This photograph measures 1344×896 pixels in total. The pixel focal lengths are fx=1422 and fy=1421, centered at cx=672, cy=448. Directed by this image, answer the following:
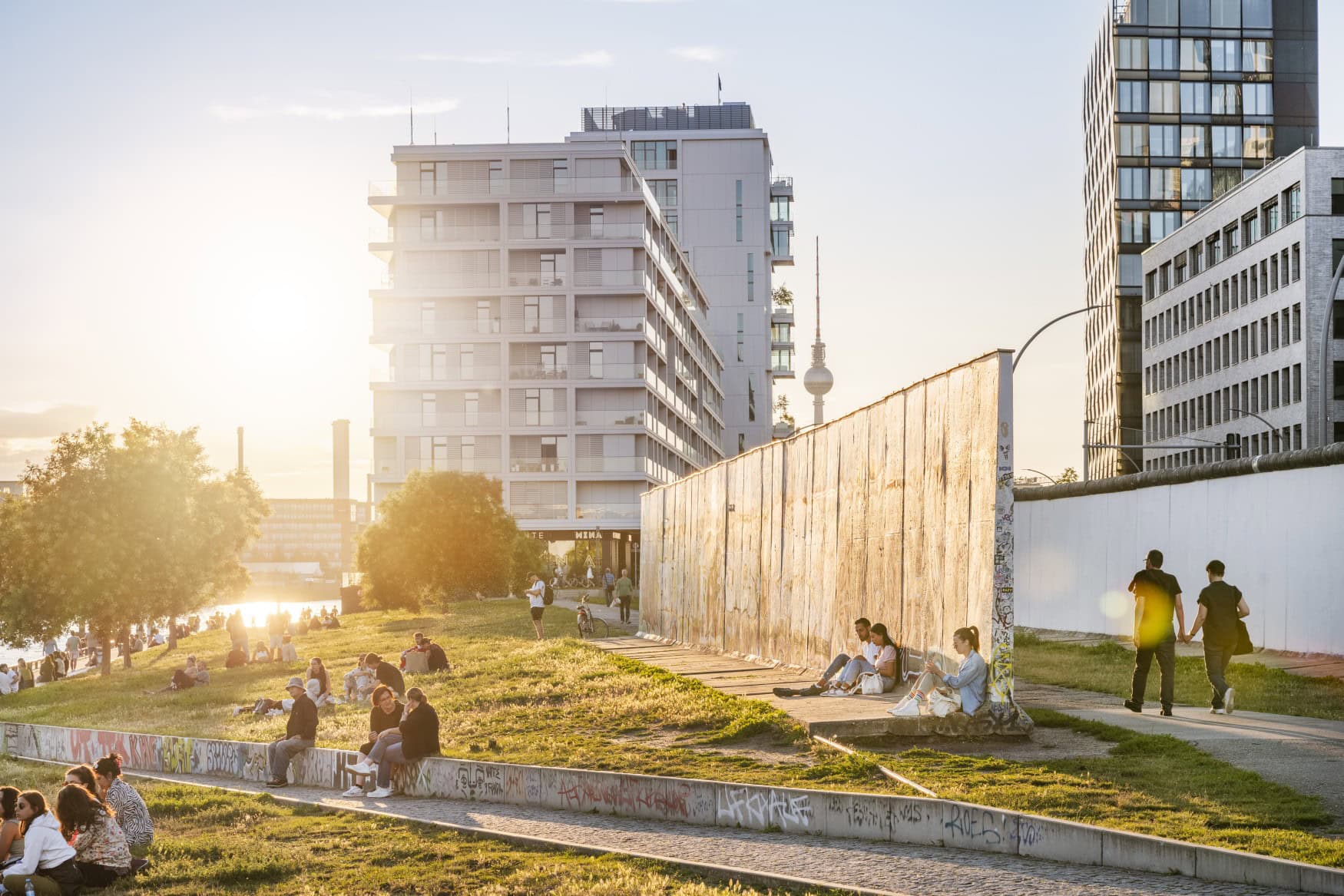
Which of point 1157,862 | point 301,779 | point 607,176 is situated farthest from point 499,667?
point 607,176

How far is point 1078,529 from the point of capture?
1272 inches

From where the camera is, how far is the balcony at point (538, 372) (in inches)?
3273

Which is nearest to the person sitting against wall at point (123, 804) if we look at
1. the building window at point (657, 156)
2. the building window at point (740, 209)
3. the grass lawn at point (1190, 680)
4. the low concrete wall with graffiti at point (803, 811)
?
the low concrete wall with graffiti at point (803, 811)

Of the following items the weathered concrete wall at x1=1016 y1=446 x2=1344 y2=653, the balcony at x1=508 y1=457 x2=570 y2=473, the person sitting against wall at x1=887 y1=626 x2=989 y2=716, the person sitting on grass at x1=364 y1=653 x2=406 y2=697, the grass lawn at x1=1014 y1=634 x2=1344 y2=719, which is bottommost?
the person sitting on grass at x1=364 y1=653 x2=406 y2=697

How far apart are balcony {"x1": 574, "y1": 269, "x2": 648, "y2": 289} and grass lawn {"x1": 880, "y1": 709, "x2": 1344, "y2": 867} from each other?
235 feet

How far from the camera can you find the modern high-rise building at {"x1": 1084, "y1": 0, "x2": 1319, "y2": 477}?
89250 mm

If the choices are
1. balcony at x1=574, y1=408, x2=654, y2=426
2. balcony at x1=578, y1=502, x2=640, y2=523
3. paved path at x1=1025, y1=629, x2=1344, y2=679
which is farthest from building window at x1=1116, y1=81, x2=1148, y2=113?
paved path at x1=1025, y1=629, x2=1344, y2=679

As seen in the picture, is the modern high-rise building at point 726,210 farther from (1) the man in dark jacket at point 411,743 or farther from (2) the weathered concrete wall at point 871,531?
(1) the man in dark jacket at point 411,743

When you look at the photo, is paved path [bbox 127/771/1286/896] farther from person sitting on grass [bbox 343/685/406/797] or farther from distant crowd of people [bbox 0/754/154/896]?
distant crowd of people [bbox 0/754/154/896]

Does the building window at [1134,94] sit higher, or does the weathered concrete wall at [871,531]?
the building window at [1134,94]

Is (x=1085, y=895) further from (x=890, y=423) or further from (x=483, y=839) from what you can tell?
(x=890, y=423)

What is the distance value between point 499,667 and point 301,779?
392 inches

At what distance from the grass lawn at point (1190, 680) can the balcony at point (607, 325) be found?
195 ft

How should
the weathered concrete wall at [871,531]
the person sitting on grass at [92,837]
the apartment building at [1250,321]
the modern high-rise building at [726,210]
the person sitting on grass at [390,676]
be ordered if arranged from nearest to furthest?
the person sitting on grass at [92,837] < the weathered concrete wall at [871,531] < the person sitting on grass at [390,676] < the apartment building at [1250,321] < the modern high-rise building at [726,210]
